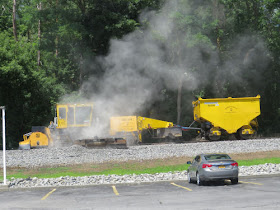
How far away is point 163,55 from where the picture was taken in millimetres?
40500

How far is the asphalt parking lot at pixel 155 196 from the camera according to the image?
1033cm

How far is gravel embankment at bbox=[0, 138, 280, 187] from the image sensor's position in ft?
55.6

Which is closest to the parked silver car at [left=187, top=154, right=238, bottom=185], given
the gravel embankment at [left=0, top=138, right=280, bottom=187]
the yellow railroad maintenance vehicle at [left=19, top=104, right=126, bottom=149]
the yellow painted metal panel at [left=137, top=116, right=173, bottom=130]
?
the gravel embankment at [left=0, top=138, right=280, bottom=187]

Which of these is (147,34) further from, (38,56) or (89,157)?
(89,157)

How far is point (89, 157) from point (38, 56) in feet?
89.5

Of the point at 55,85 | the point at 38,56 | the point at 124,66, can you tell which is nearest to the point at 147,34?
the point at 124,66

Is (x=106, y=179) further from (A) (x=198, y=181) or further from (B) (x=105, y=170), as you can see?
(A) (x=198, y=181)

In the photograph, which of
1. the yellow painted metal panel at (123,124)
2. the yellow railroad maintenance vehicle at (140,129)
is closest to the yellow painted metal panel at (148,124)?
the yellow railroad maintenance vehicle at (140,129)

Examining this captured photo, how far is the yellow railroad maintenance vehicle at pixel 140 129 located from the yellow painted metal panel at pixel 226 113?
272cm

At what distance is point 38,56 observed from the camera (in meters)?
48.2

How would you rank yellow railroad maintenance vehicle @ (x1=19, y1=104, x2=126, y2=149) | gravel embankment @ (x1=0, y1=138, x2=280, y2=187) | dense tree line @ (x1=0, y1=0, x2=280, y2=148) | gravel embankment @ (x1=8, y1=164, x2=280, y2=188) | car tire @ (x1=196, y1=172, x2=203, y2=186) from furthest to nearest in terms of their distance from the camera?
1. dense tree line @ (x1=0, y1=0, x2=280, y2=148)
2. yellow railroad maintenance vehicle @ (x1=19, y1=104, x2=126, y2=149)
3. gravel embankment @ (x1=0, y1=138, x2=280, y2=187)
4. gravel embankment @ (x1=8, y1=164, x2=280, y2=188)
5. car tire @ (x1=196, y1=172, x2=203, y2=186)

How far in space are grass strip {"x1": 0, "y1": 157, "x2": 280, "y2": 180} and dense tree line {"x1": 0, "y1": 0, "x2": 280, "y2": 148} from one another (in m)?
18.8

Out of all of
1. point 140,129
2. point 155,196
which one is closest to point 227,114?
point 140,129

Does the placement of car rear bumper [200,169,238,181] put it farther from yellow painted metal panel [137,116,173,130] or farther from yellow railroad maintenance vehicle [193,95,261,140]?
yellow railroad maintenance vehicle [193,95,261,140]
